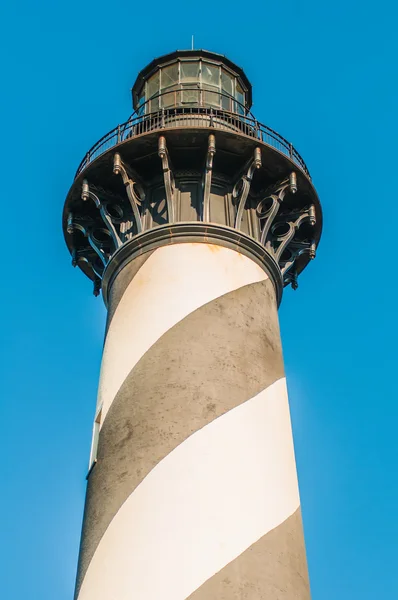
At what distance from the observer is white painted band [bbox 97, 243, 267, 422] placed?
13641 mm

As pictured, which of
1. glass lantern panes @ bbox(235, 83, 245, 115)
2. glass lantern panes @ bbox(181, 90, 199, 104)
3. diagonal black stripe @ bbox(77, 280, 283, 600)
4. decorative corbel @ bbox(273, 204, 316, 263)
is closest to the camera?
diagonal black stripe @ bbox(77, 280, 283, 600)

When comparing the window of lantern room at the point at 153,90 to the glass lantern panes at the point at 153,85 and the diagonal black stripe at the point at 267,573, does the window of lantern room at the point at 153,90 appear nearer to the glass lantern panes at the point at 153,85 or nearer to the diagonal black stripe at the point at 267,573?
the glass lantern panes at the point at 153,85

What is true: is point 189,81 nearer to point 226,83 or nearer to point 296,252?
point 226,83

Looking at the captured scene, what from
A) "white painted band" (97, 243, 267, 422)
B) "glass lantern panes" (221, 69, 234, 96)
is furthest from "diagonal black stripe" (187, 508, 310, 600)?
"glass lantern panes" (221, 69, 234, 96)

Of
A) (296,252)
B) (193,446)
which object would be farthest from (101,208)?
(193,446)

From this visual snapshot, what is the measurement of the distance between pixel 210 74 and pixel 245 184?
4.70 metres

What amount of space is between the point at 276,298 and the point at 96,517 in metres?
5.54

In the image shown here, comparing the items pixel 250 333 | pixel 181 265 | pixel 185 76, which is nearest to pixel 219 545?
pixel 250 333

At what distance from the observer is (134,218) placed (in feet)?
52.0

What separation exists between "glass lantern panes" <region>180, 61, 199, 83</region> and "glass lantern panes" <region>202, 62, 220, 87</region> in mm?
155

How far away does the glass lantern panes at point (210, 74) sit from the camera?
62.6 feet

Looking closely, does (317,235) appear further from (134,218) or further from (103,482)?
(103,482)

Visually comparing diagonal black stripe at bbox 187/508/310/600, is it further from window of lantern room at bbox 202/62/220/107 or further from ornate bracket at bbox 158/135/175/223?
window of lantern room at bbox 202/62/220/107

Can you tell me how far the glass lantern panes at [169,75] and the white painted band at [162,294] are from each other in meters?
5.73
